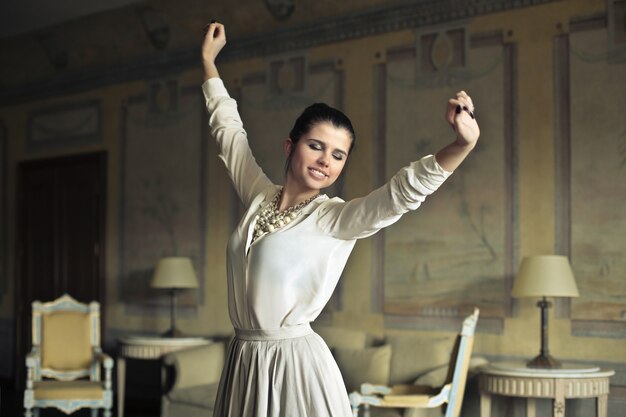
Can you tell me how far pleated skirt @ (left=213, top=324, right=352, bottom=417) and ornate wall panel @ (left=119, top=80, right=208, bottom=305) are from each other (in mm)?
5848

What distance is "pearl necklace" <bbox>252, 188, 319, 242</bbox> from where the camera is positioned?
6.11 ft

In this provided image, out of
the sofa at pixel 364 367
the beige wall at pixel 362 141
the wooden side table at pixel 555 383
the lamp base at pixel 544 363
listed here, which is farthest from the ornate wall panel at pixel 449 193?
the wooden side table at pixel 555 383

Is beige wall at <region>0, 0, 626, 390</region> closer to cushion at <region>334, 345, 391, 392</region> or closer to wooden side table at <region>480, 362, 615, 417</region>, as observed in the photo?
wooden side table at <region>480, 362, 615, 417</region>

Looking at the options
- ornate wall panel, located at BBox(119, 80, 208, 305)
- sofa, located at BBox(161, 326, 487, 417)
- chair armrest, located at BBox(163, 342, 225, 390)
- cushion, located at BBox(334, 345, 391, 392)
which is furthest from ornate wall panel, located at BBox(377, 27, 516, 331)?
ornate wall panel, located at BBox(119, 80, 208, 305)

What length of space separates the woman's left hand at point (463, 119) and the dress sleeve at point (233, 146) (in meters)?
0.69

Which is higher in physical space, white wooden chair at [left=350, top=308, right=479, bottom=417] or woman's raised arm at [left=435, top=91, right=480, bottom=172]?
woman's raised arm at [left=435, top=91, right=480, bottom=172]

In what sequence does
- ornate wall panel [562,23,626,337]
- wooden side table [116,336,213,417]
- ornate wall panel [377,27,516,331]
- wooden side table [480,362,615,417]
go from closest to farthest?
wooden side table [480,362,615,417] < ornate wall panel [562,23,626,337] < ornate wall panel [377,27,516,331] < wooden side table [116,336,213,417]

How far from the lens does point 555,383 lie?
15.8 ft

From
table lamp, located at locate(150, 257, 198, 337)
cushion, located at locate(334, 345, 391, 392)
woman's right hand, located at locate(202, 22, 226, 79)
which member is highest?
woman's right hand, located at locate(202, 22, 226, 79)

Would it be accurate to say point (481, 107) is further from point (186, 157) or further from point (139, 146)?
point (139, 146)

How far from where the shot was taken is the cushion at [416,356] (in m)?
5.58

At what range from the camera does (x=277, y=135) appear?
7152mm

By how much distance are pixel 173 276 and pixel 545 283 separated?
3.34 m

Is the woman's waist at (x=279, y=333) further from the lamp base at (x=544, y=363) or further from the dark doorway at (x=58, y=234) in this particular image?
the dark doorway at (x=58, y=234)
